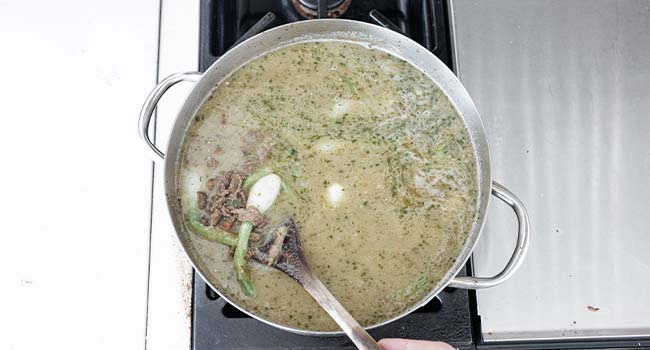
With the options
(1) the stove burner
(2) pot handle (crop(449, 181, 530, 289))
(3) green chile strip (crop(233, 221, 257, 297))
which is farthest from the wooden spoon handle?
(1) the stove burner

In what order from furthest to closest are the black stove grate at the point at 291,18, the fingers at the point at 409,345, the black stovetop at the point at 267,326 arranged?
the black stove grate at the point at 291,18, the black stovetop at the point at 267,326, the fingers at the point at 409,345

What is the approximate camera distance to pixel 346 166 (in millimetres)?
1409

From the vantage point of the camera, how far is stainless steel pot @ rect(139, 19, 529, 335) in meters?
1.32

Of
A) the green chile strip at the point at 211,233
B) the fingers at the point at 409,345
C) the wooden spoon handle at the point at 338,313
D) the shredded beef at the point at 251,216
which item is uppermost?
the shredded beef at the point at 251,216

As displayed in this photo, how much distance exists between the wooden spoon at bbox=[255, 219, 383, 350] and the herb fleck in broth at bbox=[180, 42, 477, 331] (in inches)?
1.2

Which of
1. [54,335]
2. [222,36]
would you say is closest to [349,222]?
[222,36]

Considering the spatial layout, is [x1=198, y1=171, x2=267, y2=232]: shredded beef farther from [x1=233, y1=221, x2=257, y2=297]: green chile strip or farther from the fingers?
the fingers

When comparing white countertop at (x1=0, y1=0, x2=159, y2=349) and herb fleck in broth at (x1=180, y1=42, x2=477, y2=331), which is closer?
herb fleck in broth at (x1=180, y1=42, x2=477, y2=331)

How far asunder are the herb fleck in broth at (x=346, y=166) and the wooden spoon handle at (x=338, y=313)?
0.18 feet

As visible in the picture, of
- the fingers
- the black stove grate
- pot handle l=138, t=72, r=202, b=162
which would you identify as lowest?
the fingers

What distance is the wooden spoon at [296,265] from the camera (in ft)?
4.04

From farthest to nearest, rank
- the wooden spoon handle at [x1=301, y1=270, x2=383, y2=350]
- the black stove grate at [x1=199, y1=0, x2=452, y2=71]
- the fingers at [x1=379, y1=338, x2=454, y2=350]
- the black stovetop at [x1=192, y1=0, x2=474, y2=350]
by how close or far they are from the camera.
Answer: the black stove grate at [x1=199, y1=0, x2=452, y2=71] < the black stovetop at [x1=192, y1=0, x2=474, y2=350] < the fingers at [x1=379, y1=338, x2=454, y2=350] < the wooden spoon handle at [x1=301, y1=270, x2=383, y2=350]

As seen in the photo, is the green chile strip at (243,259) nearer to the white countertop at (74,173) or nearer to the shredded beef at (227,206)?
the shredded beef at (227,206)

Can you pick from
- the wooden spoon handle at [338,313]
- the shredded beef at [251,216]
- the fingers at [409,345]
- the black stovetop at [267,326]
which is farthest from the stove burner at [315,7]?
the fingers at [409,345]
